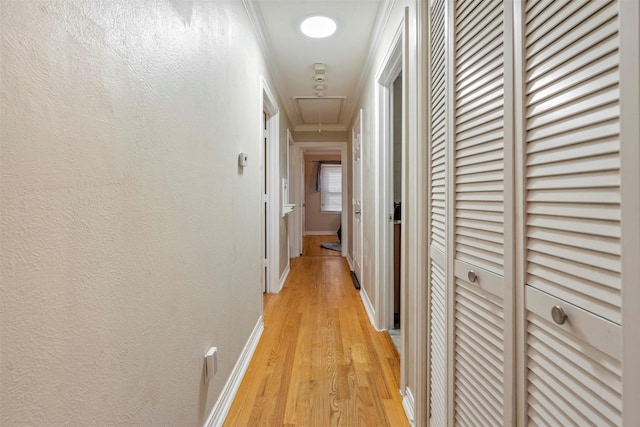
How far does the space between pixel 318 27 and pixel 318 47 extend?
A: 325 millimetres

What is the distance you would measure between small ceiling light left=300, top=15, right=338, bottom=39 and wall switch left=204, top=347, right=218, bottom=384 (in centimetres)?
210

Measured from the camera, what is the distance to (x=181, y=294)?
1128 millimetres

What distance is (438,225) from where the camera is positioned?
1288mm

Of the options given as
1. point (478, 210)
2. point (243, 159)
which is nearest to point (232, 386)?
point (243, 159)

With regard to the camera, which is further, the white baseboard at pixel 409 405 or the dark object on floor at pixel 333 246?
→ the dark object on floor at pixel 333 246

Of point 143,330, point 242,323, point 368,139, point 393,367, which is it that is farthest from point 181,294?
point 368,139

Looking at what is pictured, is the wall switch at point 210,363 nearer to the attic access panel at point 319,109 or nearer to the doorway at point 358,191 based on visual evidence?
the doorway at point 358,191

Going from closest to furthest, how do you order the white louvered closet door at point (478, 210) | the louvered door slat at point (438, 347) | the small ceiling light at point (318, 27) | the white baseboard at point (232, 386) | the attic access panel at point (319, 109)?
the white louvered closet door at point (478, 210), the louvered door slat at point (438, 347), the white baseboard at point (232, 386), the small ceiling light at point (318, 27), the attic access panel at point (319, 109)

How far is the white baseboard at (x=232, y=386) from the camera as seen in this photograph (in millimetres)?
1450

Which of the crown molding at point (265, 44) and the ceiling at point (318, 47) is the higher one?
the ceiling at point (318, 47)

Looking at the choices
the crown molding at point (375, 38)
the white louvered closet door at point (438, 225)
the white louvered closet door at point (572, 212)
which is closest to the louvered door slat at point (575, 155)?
the white louvered closet door at point (572, 212)

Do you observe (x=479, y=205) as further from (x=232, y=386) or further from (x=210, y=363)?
(x=232, y=386)

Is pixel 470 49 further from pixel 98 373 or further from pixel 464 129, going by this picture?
pixel 98 373

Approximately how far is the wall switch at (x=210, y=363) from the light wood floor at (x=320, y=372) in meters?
0.32
